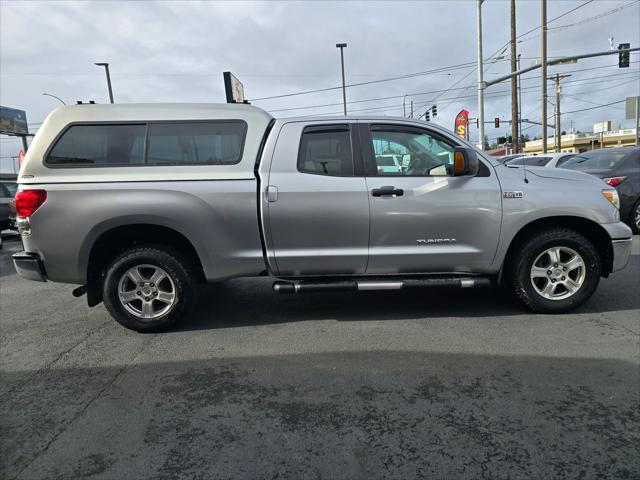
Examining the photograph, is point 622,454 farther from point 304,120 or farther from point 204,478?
point 304,120

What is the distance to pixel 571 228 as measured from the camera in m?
4.44

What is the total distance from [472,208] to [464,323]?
110 centimetres

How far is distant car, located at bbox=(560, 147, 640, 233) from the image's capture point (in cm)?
834

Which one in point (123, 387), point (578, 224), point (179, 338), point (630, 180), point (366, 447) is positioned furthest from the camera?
point (630, 180)

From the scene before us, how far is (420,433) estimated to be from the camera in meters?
2.52

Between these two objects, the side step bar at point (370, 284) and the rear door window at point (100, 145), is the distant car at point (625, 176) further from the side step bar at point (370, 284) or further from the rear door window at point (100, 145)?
the rear door window at point (100, 145)

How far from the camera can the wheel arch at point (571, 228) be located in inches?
171

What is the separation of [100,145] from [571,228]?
4.62 m

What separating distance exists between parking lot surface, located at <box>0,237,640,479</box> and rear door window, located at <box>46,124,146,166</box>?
1.66 m

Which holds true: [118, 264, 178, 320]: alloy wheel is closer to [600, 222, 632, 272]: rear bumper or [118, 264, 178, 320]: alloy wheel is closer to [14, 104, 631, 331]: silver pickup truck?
[14, 104, 631, 331]: silver pickup truck

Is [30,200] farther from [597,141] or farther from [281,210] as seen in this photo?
[597,141]

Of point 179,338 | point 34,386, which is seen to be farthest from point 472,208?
point 34,386

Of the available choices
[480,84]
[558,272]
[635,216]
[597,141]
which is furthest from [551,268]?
[597,141]

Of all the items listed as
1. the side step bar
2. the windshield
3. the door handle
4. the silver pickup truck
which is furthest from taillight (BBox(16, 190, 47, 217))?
the windshield
